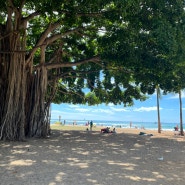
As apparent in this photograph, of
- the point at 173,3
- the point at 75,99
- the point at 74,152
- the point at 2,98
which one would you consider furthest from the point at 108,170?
the point at 75,99

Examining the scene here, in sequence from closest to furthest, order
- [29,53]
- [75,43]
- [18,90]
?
[18,90], [29,53], [75,43]

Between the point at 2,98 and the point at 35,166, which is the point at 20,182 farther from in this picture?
the point at 2,98

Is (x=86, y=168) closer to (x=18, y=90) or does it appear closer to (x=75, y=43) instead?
(x=18, y=90)

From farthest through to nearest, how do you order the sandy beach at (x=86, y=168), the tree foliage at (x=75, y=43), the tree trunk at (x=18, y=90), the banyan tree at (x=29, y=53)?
the tree trunk at (x=18, y=90) → the banyan tree at (x=29, y=53) → the tree foliage at (x=75, y=43) → the sandy beach at (x=86, y=168)

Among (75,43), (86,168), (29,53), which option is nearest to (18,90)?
(29,53)

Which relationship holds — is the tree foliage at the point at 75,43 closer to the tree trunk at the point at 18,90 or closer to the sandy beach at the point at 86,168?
the tree trunk at the point at 18,90

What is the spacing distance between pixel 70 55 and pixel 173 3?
8080mm

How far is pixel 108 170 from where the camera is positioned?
18.9 feet

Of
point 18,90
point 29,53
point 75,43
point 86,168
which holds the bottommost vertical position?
point 86,168

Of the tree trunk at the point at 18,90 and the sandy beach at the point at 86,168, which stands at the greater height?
the tree trunk at the point at 18,90

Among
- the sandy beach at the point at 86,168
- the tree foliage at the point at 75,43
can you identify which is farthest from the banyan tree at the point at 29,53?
the sandy beach at the point at 86,168

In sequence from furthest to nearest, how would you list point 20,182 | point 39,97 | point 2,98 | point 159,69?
point 39,97 → point 2,98 → point 159,69 → point 20,182

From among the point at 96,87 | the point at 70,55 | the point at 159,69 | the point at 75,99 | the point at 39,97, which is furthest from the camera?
the point at 75,99

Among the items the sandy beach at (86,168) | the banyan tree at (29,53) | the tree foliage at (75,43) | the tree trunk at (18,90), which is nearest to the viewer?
the sandy beach at (86,168)
